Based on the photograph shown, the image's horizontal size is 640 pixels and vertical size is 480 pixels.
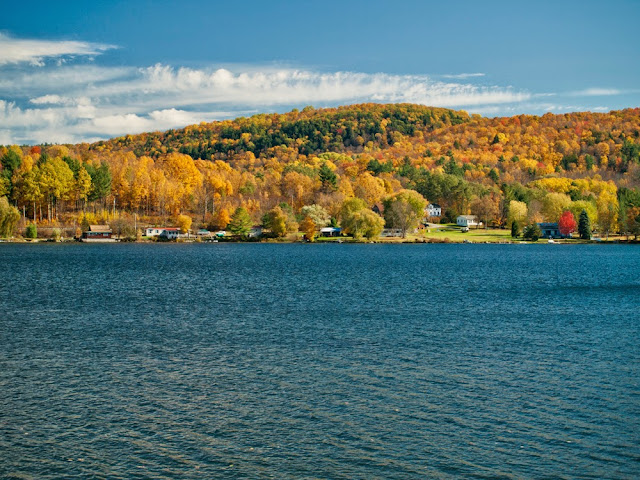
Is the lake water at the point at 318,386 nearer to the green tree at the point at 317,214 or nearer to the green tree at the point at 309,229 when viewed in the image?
the green tree at the point at 309,229

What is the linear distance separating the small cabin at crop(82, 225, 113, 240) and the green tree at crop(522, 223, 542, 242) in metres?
85.4

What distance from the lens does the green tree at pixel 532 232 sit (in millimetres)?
133500

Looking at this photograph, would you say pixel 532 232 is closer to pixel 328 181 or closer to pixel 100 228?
pixel 328 181

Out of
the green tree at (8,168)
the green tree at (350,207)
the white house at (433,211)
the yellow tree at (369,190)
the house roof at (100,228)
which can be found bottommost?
the house roof at (100,228)

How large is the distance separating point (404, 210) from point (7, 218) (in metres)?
75.1

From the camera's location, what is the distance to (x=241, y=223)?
13300 centimetres

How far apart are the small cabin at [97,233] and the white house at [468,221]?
260 feet

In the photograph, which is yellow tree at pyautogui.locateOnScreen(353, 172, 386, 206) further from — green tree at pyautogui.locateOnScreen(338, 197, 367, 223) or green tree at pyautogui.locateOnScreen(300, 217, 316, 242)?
green tree at pyautogui.locateOnScreen(300, 217, 316, 242)

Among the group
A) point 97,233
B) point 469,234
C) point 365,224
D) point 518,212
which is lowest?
point 469,234

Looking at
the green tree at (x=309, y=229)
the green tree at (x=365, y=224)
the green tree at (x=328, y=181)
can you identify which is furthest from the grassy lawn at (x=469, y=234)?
the green tree at (x=328, y=181)

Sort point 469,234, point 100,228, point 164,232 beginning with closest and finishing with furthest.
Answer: point 100,228, point 164,232, point 469,234

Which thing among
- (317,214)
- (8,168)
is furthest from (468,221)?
(8,168)

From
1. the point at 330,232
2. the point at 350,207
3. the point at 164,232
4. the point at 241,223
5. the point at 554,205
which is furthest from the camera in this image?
the point at 554,205

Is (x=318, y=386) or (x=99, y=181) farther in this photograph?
(x=99, y=181)
